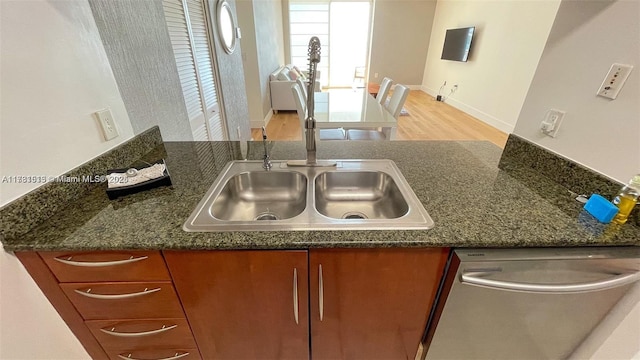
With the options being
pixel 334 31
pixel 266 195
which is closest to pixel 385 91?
pixel 266 195

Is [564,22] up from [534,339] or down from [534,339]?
up

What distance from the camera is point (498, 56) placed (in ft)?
14.5

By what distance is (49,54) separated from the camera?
797 millimetres

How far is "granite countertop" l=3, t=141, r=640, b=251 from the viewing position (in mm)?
701

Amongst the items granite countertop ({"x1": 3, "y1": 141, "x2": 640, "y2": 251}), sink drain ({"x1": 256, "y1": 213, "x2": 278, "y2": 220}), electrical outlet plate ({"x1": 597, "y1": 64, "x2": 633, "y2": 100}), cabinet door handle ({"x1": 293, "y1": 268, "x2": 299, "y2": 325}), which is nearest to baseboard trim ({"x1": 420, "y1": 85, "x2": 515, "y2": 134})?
electrical outlet plate ({"x1": 597, "y1": 64, "x2": 633, "y2": 100})

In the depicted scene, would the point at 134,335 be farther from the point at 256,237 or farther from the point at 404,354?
the point at 404,354

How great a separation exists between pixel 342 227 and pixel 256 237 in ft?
0.81

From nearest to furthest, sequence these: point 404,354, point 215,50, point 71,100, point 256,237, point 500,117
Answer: point 256,237
point 71,100
point 404,354
point 215,50
point 500,117

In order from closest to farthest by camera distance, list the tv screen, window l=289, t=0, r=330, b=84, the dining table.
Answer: the dining table < the tv screen < window l=289, t=0, r=330, b=84

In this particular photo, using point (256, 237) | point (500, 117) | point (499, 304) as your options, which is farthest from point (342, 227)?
Result: point (500, 117)

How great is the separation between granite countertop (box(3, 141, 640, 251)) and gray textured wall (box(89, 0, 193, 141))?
416 mm

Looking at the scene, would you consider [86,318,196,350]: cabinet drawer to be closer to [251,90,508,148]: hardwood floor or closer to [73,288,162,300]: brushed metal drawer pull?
[73,288,162,300]: brushed metal drawer pull

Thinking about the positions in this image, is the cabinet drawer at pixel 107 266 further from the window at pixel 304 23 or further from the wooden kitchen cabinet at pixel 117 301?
the window at pixel 304 23

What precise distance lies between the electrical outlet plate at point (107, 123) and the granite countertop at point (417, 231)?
0.22m
